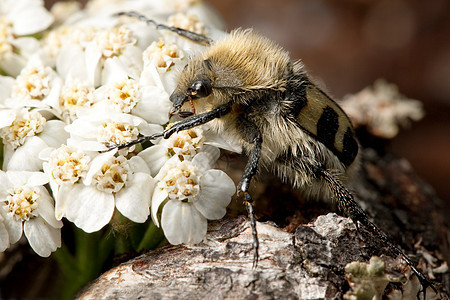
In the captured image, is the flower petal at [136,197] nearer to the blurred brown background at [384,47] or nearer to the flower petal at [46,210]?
the flower petal at [46,210]

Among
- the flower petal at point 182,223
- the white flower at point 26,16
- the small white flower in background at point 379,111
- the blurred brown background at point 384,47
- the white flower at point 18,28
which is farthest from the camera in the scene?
the blurred brown background at point 384,47

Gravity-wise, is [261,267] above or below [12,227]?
above

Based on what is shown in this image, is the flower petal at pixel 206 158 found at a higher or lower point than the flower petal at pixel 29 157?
higher

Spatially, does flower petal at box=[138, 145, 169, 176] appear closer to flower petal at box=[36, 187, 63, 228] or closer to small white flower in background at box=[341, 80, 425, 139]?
flower petal at box=[36, 187, 63, 228]

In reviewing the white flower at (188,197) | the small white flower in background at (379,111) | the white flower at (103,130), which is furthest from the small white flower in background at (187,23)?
the small white flower in background at (379,111)


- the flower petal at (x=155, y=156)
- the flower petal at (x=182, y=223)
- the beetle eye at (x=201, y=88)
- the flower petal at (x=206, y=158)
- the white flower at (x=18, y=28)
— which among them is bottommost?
the white flower at (x=18, y=28)

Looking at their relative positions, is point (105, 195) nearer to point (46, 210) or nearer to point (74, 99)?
point (46, 210)

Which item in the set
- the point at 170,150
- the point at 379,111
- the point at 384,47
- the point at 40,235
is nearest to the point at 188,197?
the point at 170,150
